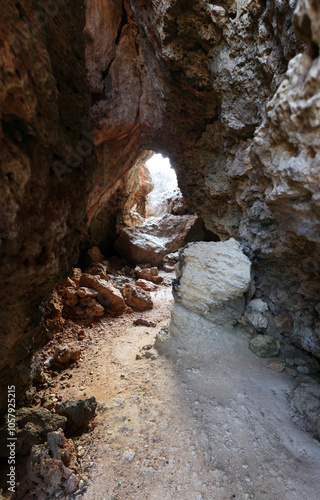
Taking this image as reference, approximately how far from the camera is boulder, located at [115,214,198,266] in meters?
10.2

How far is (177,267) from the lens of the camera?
16.3 feet

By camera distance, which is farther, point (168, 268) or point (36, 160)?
point (168, 268)

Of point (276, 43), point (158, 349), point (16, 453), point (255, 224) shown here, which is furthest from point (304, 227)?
point (16, 453)

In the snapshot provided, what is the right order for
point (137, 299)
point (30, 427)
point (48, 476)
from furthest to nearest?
point (137, 299) < point (30, 427) < point (48, 476)

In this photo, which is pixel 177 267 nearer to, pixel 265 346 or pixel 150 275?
pixel 265 346

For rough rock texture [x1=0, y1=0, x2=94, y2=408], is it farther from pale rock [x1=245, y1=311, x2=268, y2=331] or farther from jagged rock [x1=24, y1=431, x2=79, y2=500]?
pale rock [x1=245, y1=311, x2=268, y2=331]

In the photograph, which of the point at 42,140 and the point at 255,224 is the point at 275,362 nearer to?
the point at 255,224

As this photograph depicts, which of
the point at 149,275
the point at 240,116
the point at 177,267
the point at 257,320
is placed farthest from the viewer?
the point at 149,275

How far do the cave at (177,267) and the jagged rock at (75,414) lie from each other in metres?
0.02

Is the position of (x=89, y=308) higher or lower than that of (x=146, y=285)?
lower

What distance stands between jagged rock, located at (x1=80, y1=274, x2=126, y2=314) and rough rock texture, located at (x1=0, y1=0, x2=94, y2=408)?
3133 millimetres

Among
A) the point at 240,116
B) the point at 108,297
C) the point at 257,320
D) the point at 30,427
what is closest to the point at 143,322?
the point at 108,297

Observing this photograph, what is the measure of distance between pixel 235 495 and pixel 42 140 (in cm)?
371

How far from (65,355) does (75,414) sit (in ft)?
5.22
